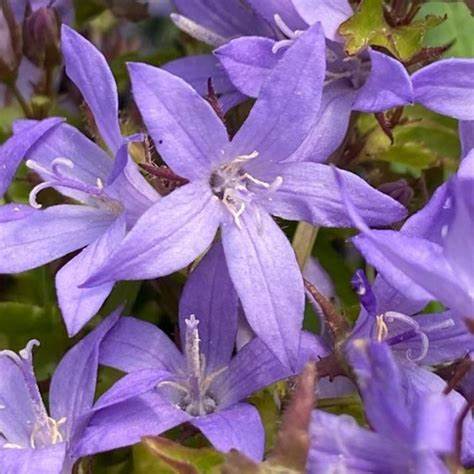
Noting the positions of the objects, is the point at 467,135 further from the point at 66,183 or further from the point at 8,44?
the point at 8,44

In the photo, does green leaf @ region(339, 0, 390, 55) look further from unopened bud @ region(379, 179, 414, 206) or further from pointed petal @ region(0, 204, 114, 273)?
Answer: pointed petal @ region(0, 204, 114, 273)

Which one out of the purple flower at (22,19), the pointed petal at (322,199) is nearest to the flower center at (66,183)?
the pointed petal at (322,199)

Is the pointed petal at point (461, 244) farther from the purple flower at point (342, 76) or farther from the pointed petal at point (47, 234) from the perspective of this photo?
the pointed petal at point (47, 234)

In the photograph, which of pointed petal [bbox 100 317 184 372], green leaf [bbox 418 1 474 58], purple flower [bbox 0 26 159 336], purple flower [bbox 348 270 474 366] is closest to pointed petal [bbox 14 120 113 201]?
purple flower [bbox 0 26 159 336]

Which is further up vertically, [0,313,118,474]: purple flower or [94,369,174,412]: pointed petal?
[94,369,174,412]: pointed petal

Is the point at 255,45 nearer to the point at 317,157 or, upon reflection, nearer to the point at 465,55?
the point at 317,157

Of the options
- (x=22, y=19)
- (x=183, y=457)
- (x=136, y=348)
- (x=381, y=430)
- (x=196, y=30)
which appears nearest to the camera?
(x=381, y=430)

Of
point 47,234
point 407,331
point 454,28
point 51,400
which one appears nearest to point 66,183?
point 47,234
